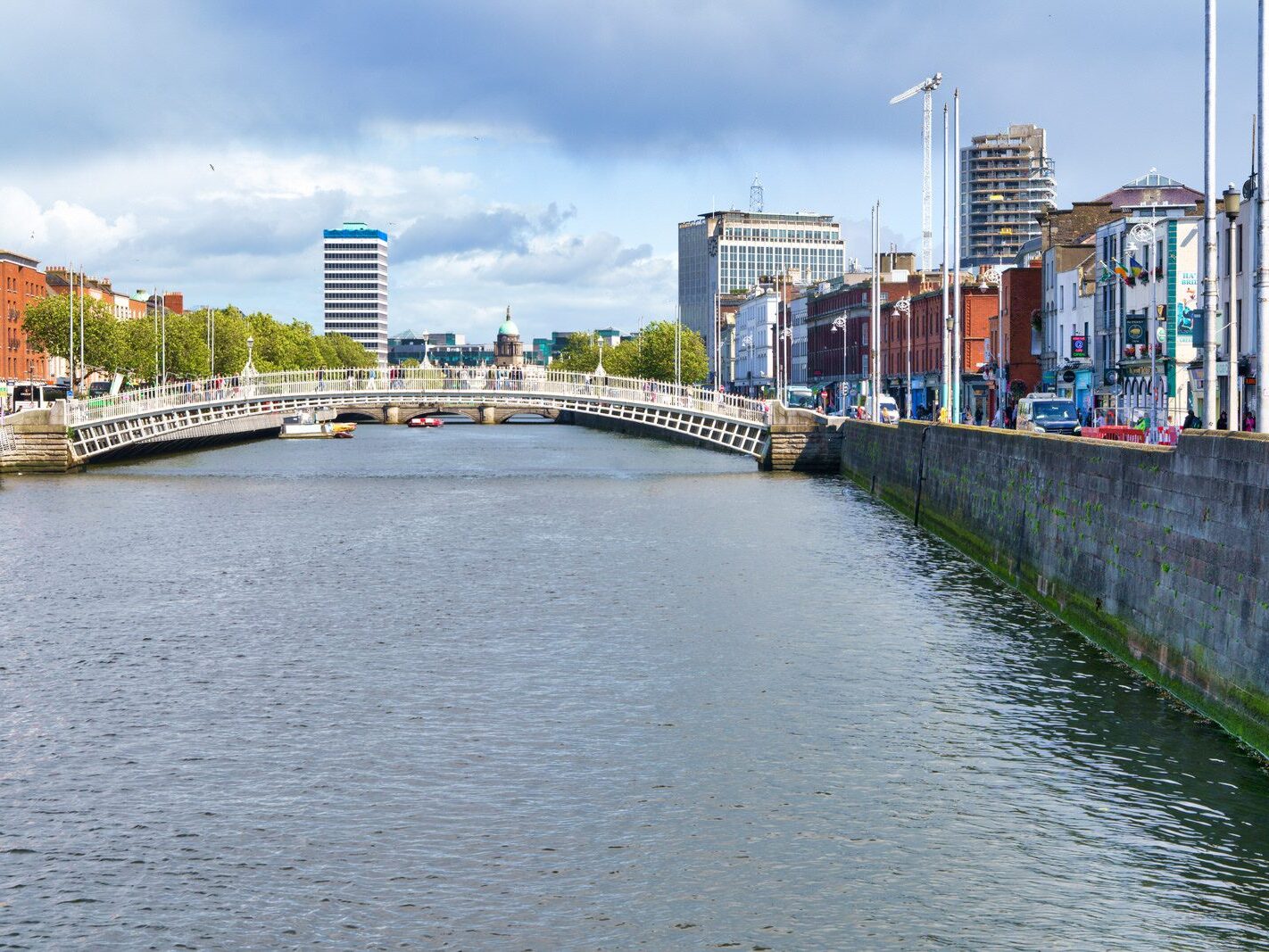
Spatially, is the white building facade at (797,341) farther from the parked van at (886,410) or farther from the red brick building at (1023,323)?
the parked van at (886,410)

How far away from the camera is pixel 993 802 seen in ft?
59.2

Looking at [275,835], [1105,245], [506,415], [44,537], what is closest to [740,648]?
[275,835]

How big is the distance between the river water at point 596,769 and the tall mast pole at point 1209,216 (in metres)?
4.61

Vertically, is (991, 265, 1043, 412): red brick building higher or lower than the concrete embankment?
higher

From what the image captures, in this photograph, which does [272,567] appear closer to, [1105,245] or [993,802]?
[993,802]

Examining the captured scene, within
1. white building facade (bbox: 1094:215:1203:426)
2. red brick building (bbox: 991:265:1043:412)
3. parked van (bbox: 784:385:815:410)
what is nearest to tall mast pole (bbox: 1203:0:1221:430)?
white building facade (bbox: 1094:215:1203:426)

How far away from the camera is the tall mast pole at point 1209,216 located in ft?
88.1

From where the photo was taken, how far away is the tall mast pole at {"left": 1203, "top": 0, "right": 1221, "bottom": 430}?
26844 mm

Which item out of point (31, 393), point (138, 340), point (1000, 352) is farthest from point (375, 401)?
point (31, 393)

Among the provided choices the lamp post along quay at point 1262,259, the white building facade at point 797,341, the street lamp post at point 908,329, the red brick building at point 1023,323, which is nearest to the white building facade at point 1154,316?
the street lamp post at point 908,329

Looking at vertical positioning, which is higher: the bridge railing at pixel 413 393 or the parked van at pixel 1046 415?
the bridge railing at pixel 413 393

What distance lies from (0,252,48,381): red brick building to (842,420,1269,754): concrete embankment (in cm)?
12392

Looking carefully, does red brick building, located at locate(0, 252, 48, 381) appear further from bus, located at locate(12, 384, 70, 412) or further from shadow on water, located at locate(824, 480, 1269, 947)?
shadow on water, located at locate(824, 480, 1269, 947)

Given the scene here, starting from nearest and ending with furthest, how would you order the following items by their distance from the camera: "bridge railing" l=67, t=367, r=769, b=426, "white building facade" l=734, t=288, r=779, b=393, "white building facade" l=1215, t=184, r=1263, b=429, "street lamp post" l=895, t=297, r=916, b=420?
"white building facade" l=1215, t=184, r=1263, b=429, "bridge railing" l=67, t=367, r=769, b=426, "street lamp post" l=895, t=297, r=916, b=420, "white building facade" l=734, t=288, r=779, b=393
